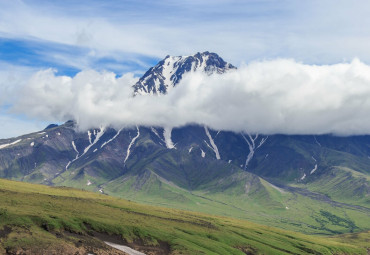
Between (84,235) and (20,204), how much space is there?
144 ft

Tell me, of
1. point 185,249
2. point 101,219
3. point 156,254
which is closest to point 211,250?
point 185,249

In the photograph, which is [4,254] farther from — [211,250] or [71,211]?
[211,250]

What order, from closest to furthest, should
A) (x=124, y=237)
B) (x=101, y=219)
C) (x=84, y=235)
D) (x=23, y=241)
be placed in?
(x=23, y=241), (x=84, y=235), (x=124, y=237), (x=101, y=219)

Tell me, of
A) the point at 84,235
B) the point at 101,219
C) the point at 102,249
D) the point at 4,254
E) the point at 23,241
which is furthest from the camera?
the point at 101,219

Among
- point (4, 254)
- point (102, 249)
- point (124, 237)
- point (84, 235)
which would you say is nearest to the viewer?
point (4, 254)

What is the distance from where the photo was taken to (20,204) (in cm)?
19738

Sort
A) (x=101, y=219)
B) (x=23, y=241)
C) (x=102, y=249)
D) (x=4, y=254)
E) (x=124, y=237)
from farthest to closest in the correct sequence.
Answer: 1. (x=101, y=219)
2. (x=124, y=237)
3. (x=102, y=249)
4. (x=23, y=241)
5. (x=4, y=254)

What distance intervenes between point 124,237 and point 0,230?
50.4 meters

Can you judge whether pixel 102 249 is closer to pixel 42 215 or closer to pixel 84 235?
pixel 84 235

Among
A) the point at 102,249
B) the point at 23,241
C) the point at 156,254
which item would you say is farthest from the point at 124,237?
the point at 23,241

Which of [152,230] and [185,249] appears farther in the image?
[152,230]

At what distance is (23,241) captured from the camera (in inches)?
5566

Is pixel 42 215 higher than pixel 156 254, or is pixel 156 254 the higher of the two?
pixel 42 215

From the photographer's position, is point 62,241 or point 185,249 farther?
point 185,249
